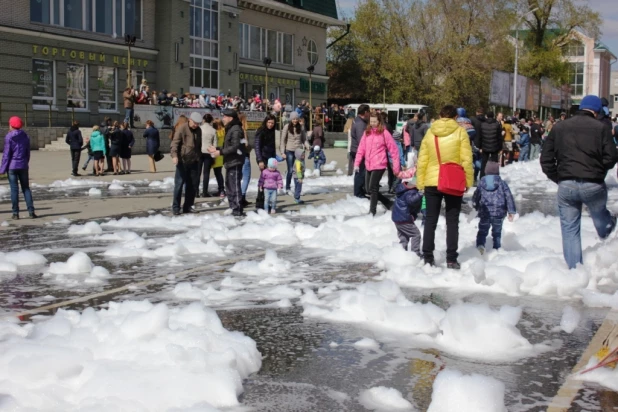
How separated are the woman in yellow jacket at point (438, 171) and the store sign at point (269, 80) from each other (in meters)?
42.5

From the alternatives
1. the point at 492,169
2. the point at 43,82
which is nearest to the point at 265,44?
the point at 43,82

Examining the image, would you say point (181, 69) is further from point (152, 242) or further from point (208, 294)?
point (208, 294)

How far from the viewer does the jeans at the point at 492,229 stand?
10.1 metres

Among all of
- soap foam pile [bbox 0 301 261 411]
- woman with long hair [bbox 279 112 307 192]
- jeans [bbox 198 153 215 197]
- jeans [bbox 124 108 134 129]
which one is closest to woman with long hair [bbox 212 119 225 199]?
jeans [bbox 198 153 215 197]

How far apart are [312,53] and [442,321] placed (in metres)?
53.7

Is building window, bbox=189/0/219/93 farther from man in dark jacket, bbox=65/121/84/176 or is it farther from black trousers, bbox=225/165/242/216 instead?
black trousers, bbox=225/165/242/216

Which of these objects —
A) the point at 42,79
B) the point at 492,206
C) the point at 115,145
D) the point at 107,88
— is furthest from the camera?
the point at 107,88

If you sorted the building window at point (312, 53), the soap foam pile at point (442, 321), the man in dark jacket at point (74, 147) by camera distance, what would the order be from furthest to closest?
the building window at point (312, 53), the man in dark jacket at point (74, 147), the soap foam pile at point (442, 321)

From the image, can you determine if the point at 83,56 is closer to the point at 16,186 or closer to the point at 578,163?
the point at 16,186

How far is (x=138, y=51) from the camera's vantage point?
1640 inches

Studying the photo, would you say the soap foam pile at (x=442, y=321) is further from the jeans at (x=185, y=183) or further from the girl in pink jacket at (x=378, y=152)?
the jeans at (x=185, y=183)

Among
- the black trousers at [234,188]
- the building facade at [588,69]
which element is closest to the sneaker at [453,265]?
the black trousers at [234,188]

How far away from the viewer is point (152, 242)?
36.9 ft

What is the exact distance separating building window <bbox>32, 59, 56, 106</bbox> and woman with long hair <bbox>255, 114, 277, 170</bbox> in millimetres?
23288
